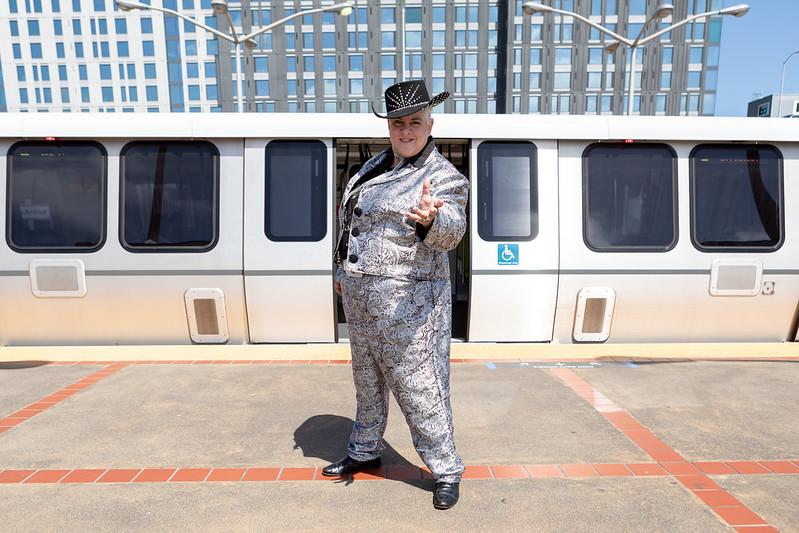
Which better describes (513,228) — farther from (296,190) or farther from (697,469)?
(697,469)

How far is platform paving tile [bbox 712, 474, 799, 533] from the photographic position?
2.38 meters

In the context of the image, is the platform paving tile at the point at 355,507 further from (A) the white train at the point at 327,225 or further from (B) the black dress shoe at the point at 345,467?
(A) the white train at the point at 327,225

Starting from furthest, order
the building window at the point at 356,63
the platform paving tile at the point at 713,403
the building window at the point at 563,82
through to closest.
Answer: the building window at the point at 356,63, the building window at the point at 563,82, the platform paving tile at the point at 713,403

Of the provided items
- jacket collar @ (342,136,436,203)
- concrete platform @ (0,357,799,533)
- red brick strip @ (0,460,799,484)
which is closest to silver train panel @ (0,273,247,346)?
concrete platform @ (0,357,799,533)

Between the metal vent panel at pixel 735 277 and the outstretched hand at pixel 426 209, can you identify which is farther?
the metal vent panel at pixel 735 277

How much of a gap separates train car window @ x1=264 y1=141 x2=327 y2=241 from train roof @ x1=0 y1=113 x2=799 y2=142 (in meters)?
0.17

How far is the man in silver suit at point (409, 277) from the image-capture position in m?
2.43

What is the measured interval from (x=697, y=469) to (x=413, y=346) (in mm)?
1869

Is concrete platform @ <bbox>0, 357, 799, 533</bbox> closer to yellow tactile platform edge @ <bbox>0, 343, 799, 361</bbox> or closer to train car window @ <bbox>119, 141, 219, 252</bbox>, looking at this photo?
yellow tactile platform edge @ <bbox>0, 343, 799, 361</bbox>

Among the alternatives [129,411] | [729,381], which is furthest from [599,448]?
[129,411]

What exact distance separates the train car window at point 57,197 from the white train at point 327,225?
0.05 feet

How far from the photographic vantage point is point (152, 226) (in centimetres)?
525

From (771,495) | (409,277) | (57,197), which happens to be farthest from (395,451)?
(57,197)

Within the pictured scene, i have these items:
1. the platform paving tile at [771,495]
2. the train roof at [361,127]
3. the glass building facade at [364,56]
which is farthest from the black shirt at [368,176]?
the glass building facade at [364,56]
